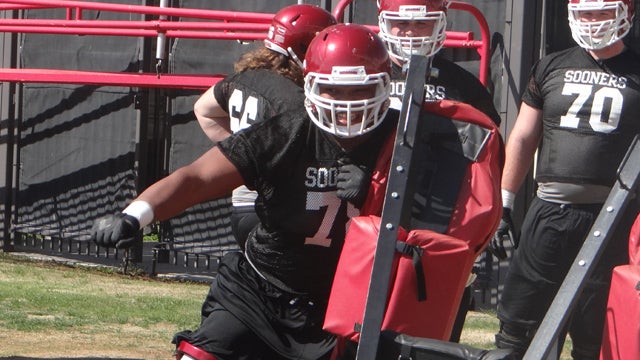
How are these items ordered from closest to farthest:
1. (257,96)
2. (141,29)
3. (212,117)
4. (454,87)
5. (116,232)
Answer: (116,232)
(257,96)
(454,87)
(212,117)
(141,29)

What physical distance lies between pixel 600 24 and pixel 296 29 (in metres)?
1.26

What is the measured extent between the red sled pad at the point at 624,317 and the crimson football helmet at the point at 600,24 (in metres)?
1.88

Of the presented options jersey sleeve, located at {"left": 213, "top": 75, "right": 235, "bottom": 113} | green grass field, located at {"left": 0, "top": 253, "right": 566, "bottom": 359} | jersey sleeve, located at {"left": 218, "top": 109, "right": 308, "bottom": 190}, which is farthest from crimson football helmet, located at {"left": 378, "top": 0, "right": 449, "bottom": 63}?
green grass field, located at {"left": 0, "top": 253, "right": 566, "bottom": 359}

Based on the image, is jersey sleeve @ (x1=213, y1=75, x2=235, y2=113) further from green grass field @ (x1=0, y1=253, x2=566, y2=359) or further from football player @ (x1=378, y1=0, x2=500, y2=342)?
green grass field @ (x1=0, y1=253, x2=566, y2=359)

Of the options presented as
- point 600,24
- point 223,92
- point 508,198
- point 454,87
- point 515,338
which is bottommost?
point 515,338

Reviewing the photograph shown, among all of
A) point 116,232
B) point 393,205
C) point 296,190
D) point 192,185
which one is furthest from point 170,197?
point 393,205

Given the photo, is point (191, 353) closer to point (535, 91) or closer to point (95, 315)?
point (535, 91)

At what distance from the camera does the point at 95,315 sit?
27.7 ft

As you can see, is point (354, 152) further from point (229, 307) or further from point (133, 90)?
point (133, 90)

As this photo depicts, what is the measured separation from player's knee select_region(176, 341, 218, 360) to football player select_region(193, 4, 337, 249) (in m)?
1.12

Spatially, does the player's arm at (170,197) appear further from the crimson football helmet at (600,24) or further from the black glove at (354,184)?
the crimson football helmet at (600,24)

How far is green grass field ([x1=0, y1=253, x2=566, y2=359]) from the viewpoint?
742 cm

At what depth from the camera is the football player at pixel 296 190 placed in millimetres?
3812

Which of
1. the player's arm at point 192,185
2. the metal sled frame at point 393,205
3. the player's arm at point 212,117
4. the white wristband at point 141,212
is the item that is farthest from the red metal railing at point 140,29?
the metal sled frame at point 393,205
